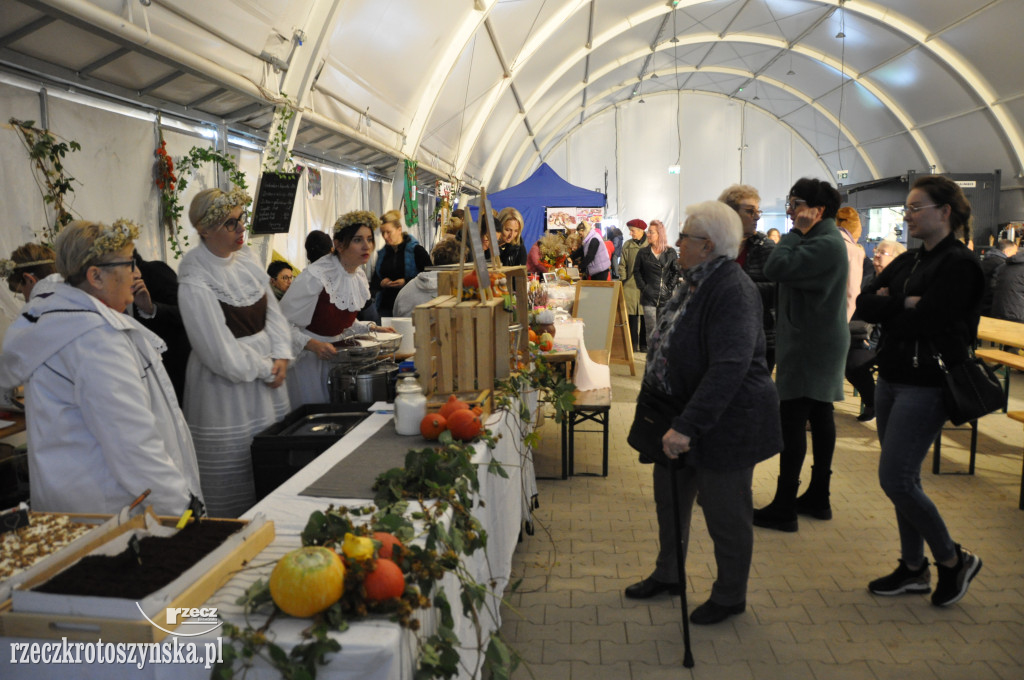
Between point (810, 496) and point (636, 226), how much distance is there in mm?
5637

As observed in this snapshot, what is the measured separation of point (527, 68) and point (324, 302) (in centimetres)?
1021

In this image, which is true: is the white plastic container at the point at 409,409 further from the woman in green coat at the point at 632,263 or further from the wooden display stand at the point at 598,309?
the woman in green coat at the point at 632,263

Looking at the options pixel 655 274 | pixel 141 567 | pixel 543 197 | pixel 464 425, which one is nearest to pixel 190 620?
pixel 141 567

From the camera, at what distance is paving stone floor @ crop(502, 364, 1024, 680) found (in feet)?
8.80

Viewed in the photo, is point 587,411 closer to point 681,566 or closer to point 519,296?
point 519,296

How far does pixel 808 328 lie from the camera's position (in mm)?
3650

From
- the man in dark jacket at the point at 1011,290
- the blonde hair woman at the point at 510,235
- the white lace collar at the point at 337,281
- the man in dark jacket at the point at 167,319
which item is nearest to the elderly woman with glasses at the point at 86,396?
the white lace collar at the point at 337,281

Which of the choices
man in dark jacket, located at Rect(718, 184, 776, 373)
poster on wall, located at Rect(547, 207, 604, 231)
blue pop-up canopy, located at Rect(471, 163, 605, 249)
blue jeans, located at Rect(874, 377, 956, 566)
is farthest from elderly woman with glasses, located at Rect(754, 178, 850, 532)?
poster on wall, located at Rect(547, 207, 604, 231)

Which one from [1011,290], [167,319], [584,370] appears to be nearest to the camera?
[167,319]

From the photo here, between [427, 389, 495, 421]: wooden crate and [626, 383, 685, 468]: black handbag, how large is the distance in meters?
0.56

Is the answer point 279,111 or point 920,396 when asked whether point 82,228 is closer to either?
point 920,396

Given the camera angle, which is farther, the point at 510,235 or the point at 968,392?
the point at 510,235

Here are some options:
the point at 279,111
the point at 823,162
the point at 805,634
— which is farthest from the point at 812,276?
the point at 823,162

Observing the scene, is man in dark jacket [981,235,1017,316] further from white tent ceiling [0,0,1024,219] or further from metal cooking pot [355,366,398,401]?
metal cooking pot [355,366,398,401]
